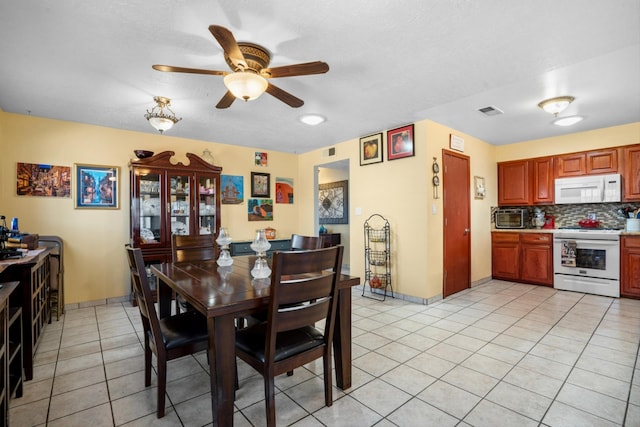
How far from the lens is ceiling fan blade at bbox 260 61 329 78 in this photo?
75.7 inches

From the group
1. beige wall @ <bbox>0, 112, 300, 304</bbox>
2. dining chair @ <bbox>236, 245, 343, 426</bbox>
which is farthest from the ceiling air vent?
beige wall @ <bbox>0, 112, 300, 304</bbox>

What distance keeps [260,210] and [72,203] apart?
2.57 metres

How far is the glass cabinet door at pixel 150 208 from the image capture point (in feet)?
13.1

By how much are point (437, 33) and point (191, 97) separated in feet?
7.60

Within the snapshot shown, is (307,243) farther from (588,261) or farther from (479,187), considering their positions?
(588,261)

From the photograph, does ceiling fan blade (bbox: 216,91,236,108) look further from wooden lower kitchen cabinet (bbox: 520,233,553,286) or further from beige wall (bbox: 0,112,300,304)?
wooden lower kitchen cabinet (bbox: 520,233,553,286)

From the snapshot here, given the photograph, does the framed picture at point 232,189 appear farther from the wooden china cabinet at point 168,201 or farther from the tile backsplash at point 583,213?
the tile backsplash at point 583,213

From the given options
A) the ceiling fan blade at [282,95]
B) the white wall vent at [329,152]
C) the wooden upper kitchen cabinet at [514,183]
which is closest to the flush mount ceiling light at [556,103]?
the wooden upper kitchen cabinet at [514,183]

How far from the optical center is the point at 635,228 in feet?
13.2

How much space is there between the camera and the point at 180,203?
169 inches

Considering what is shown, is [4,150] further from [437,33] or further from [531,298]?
[531,298]

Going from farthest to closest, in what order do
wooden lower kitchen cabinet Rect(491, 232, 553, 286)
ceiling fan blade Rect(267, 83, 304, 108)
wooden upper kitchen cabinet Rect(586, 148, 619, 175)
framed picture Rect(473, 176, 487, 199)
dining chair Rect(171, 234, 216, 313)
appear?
framed picture Rect(473, 176, 487, 199)
wooden lower kitchen cabinet Rect(491, 232, 553, 286)
wooden upper kitchen cabinet Rect(586, 148, 619, 175)
dining chair Rect(171, 234, 216, 313)
ceiling fan blade Rect(267, 83, 304, 108)

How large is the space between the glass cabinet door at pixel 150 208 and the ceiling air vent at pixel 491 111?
4.16 meters

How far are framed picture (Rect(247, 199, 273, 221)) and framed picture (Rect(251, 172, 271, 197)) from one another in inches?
4.8
